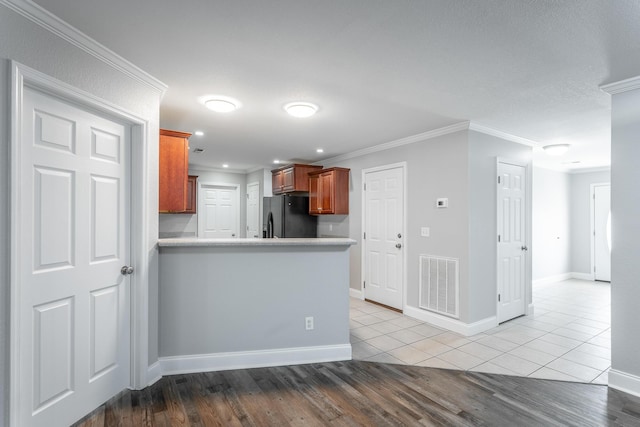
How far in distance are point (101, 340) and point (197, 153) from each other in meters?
3.85

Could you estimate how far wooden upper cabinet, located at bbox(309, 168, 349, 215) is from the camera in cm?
546

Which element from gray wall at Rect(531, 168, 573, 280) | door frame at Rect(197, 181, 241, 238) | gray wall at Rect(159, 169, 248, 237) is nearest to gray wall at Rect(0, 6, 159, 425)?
gray wall at Rect(159, 169, 248, 237)

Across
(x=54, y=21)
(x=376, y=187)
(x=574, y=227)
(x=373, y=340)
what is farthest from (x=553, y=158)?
(x=54, y=21)

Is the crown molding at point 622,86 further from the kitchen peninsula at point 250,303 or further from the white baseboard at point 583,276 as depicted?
the white baseboard at point 583,276

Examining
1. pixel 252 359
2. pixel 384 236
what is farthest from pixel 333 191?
pixel 252 359

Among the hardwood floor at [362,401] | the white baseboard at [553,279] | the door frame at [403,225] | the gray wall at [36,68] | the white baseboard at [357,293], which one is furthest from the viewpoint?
the white baseboard at [553,279]

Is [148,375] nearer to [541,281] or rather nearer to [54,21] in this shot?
[54,21]

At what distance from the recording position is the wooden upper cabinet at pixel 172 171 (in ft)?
10.1

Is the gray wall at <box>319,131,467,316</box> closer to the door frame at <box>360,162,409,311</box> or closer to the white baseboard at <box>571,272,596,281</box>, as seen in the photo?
the door frame at <box>360,162,409,311</box>

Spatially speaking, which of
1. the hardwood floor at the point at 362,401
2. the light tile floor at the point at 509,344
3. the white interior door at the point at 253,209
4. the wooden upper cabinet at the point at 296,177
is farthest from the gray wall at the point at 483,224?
the white interior door at the point at 253,209

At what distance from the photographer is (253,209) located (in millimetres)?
7352

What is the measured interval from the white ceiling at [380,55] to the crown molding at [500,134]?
0.16 m

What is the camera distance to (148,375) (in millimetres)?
2525

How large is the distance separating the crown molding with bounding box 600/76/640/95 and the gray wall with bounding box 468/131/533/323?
4.18ft
